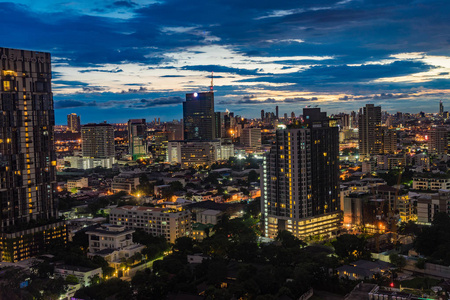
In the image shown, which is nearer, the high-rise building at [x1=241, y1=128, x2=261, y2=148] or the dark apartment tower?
the dark apartment tower

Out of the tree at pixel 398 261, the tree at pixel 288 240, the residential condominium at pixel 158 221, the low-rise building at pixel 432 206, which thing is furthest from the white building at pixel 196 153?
the tree at pixel 398 261

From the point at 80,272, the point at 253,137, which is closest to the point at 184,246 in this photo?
the point at 80,272

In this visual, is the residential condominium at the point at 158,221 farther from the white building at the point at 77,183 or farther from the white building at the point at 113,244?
the white building at the point at 77,183

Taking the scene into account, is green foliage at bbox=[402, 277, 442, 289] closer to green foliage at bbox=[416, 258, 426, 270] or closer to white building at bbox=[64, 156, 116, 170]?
green foliage at bbox=[416, 258, 426, 270]

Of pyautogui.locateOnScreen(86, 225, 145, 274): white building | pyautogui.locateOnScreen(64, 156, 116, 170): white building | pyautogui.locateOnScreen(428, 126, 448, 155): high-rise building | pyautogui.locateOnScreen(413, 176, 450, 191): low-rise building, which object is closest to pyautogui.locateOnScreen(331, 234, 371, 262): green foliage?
pyautogui.locateOnScreen(86, 225, 145, 274): white building

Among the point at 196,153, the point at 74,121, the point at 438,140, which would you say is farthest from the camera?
the point at 74,121

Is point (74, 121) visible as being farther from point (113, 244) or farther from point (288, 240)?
point (288, 240)
